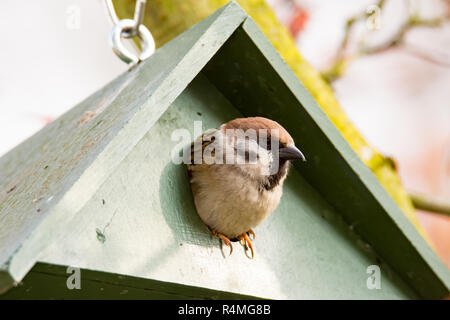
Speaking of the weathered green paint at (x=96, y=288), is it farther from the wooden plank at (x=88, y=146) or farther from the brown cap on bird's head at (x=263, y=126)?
the brown cap on bird's head at (x=263, y=126)

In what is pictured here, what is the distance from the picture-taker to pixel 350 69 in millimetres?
4055

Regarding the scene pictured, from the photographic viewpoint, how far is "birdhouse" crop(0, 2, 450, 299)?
119 cm

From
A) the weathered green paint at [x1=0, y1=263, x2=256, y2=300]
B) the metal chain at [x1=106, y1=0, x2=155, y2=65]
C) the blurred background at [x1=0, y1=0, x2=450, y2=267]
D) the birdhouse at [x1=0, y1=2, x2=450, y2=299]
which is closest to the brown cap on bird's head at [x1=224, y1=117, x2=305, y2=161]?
the birdhouse at [x1=0, y1=2, x2=450, y2=299]

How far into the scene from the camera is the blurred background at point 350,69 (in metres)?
3.37

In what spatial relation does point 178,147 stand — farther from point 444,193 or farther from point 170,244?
point 444,193

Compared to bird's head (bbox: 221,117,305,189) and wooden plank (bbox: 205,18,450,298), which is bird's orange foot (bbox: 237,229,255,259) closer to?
bird's head (bbox: 221,117,305,189)

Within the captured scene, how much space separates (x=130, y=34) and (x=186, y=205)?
2.09 ft

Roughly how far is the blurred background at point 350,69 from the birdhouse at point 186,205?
56.0 inches

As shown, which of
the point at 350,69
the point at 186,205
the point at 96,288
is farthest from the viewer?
the point at 350,69

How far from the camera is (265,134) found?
1.48 m

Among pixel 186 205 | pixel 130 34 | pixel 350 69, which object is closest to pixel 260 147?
pixel 186 205

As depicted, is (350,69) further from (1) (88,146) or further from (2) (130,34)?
(1) (88,146)

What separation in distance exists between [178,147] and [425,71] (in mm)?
3182

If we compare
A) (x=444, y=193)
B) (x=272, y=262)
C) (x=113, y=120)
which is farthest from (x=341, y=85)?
(x=113, y=120)
